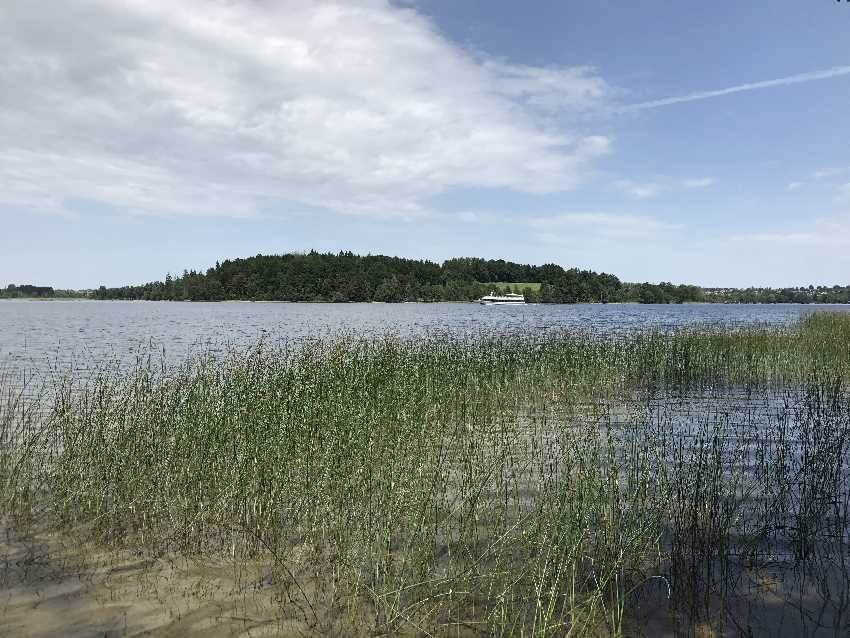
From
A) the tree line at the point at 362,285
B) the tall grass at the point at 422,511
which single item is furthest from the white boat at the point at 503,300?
the tall grass at the point at 422,511

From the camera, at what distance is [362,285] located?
13762 centimetres

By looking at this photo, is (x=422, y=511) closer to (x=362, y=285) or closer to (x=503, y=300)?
(x=503, y=300)

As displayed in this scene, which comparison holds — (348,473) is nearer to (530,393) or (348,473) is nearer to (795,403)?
(530,393)

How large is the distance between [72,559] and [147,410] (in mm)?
3501

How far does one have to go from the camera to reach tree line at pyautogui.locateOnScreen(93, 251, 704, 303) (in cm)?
13762

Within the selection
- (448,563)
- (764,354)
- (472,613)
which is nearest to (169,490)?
(448,563)

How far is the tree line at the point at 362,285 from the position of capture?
138 meters

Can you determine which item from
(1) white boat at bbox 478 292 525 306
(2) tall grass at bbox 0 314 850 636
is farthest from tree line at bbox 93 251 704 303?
(2) tall grass at bbox 0 314 850 636

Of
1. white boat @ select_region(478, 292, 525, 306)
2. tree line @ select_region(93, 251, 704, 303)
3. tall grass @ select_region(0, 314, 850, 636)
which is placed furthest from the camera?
tree line @ select_region(93, 251, 704, 303)

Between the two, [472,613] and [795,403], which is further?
[795,403]

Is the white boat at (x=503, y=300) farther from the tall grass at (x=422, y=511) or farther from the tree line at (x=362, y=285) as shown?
the tall grass at (x=422, y=511)

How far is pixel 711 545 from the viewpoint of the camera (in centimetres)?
510

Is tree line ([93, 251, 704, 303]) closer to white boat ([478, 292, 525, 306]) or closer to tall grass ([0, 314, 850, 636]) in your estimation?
white boat ([478, 292, 525, 306])

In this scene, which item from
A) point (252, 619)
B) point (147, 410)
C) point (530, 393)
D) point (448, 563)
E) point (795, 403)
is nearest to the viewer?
point (252, 619)
